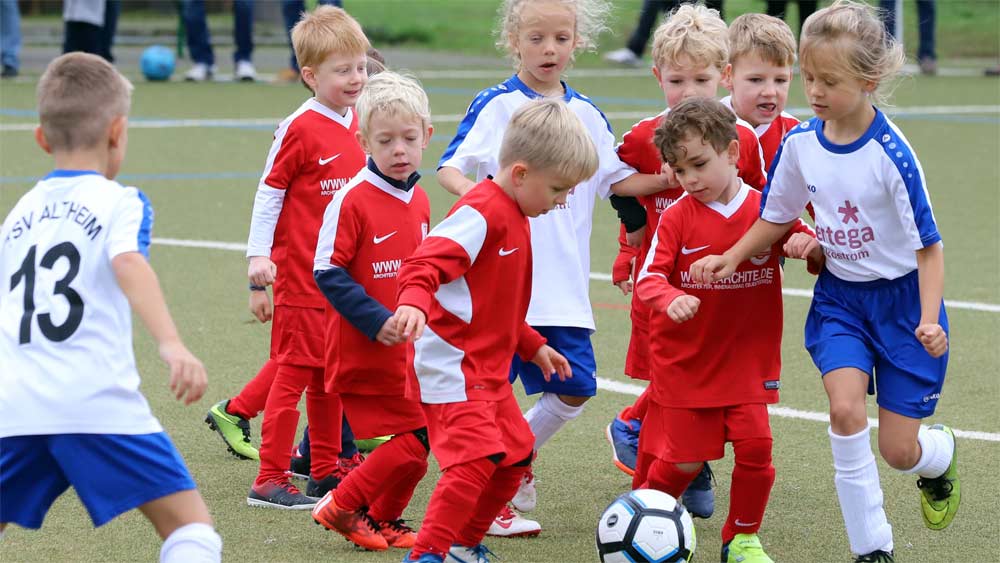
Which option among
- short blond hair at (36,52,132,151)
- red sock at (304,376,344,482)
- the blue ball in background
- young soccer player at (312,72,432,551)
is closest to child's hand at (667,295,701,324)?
young soccer player at (312,72,432,551)

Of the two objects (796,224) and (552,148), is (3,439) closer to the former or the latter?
(552,148)

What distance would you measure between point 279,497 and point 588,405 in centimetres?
168

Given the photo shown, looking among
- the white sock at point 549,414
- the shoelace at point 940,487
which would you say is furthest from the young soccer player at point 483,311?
the shoelace at point 940,487

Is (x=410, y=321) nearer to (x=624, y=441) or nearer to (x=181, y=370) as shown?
(x=181, y=370)

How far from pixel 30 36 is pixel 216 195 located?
15040 mm

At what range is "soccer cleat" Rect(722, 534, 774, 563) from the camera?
4398 mm

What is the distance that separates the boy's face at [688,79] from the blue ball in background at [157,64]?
46.5ft

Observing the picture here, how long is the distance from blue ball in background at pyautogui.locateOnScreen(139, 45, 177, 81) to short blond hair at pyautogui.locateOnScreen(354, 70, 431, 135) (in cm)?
1446

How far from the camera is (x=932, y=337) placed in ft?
13.6

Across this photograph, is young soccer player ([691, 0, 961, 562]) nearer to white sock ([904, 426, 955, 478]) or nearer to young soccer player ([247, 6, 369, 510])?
white sock ([904, 426, 955, 478])

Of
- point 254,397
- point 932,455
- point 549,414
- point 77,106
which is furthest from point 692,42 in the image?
point 77,106

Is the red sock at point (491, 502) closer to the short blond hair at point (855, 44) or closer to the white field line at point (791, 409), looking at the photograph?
the short blond hair at point (855, 44)

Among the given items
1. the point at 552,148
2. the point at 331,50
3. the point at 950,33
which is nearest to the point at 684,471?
the point at 552,148

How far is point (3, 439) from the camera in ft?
11.2
